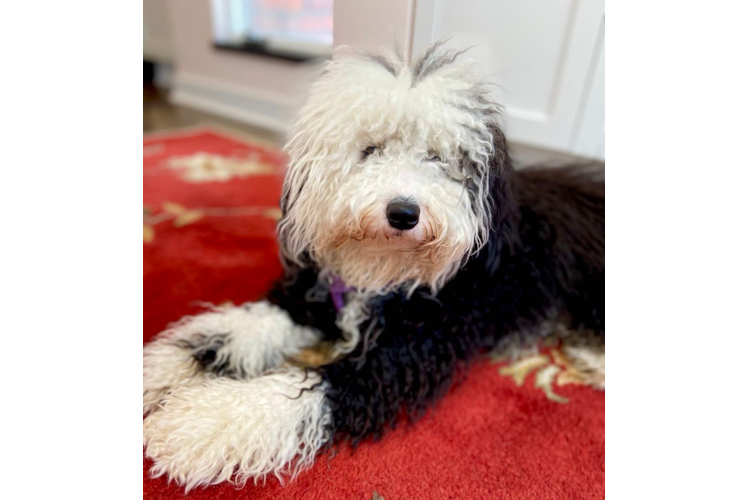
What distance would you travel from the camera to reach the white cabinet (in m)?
0.85

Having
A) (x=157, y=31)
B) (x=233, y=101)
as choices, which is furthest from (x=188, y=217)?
(x=157, y=31)

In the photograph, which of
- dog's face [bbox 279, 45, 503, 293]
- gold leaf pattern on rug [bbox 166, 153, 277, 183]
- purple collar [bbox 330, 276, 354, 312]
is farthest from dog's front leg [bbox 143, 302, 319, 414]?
gold leaf pattern on rug [bbox 166, 153, 277, 183]

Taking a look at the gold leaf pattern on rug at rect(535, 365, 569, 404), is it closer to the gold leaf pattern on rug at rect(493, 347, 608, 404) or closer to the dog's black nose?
the gold leaf pattern on rug at rect(493, 347, 608, 404)

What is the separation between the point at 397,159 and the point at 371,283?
261 mm

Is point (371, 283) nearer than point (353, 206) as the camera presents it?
No

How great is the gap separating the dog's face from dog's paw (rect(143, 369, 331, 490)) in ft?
0.97

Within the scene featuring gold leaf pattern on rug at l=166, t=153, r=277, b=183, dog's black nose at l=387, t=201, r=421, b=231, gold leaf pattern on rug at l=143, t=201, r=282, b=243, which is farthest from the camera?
gold leaf pattern on rug at l=166, t=153, r=277, b=183

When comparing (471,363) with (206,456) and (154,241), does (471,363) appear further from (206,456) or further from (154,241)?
(154,241)

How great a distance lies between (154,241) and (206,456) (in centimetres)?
95

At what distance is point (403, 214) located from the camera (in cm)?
77

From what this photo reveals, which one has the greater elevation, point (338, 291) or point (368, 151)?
point (368, 151)

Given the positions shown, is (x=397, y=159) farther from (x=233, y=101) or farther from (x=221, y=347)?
(x=233, y=101)
